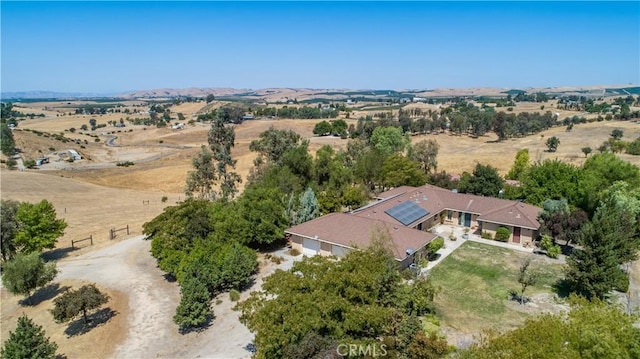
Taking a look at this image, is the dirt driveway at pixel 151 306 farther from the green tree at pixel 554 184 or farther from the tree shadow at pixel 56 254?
the green tree at pixel 554 184

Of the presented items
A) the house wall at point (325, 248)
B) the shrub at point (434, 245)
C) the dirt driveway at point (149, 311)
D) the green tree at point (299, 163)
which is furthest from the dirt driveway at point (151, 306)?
the green tree at point (299, 163)

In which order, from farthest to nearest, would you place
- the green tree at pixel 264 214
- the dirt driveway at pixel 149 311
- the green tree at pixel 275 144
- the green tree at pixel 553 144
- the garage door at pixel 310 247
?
the green tree at pixel 553 144 → the green tree at pixel 275 144 → the green tree at pixel 264 214 → the garage door at pixel 310 247 → the dirt driveway at pixel 149 311

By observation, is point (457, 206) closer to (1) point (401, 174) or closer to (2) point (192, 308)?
(1) point (401, 174)

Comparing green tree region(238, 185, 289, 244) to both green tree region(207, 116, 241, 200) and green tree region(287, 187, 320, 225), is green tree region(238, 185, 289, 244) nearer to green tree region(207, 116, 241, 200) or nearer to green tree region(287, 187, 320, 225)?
green tree region(287, 187, 320, 225)

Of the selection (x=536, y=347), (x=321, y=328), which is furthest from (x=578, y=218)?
(x=321, y=328)

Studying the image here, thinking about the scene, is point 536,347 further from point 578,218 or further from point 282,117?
point 282,117

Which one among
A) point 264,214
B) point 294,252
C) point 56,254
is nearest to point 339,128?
point 264,214

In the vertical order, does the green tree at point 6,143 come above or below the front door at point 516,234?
above

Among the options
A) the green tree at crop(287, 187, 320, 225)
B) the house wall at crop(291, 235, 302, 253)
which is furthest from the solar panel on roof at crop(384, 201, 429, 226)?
the house wall at crop(291, 235, 302, 253)
